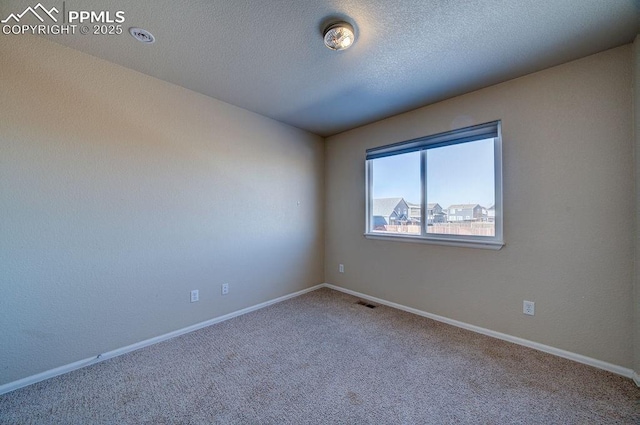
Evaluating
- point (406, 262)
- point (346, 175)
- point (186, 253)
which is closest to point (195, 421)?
point (186, 253)

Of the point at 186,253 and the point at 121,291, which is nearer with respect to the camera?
the point at 121,291

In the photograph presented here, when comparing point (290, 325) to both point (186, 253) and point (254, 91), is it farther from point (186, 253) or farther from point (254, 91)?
point (254, 91)

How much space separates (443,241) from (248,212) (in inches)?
88.8

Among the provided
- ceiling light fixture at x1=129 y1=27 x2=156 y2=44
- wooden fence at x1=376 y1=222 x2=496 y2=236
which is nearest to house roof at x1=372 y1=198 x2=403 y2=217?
wooden fence at x1=376 y1=222 x2=496 y2=236

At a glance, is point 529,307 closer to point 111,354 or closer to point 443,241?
point 443,241

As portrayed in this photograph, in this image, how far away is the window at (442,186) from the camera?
241cm

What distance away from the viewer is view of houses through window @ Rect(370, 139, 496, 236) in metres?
2.46

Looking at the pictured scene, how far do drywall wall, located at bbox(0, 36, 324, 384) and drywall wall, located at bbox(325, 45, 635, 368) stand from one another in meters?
2.27

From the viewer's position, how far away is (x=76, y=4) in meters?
1.48

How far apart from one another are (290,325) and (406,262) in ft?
5.03

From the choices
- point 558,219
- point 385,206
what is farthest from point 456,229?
point 385,206

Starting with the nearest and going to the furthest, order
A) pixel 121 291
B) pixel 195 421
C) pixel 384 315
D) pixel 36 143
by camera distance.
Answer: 1. pixel 195 421
2. pixel 36 143
3. pixel 121 291
4. pixel 384 315

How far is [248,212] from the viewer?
2.98 m

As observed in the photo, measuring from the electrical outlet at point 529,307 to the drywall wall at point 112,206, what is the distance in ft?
8.85
